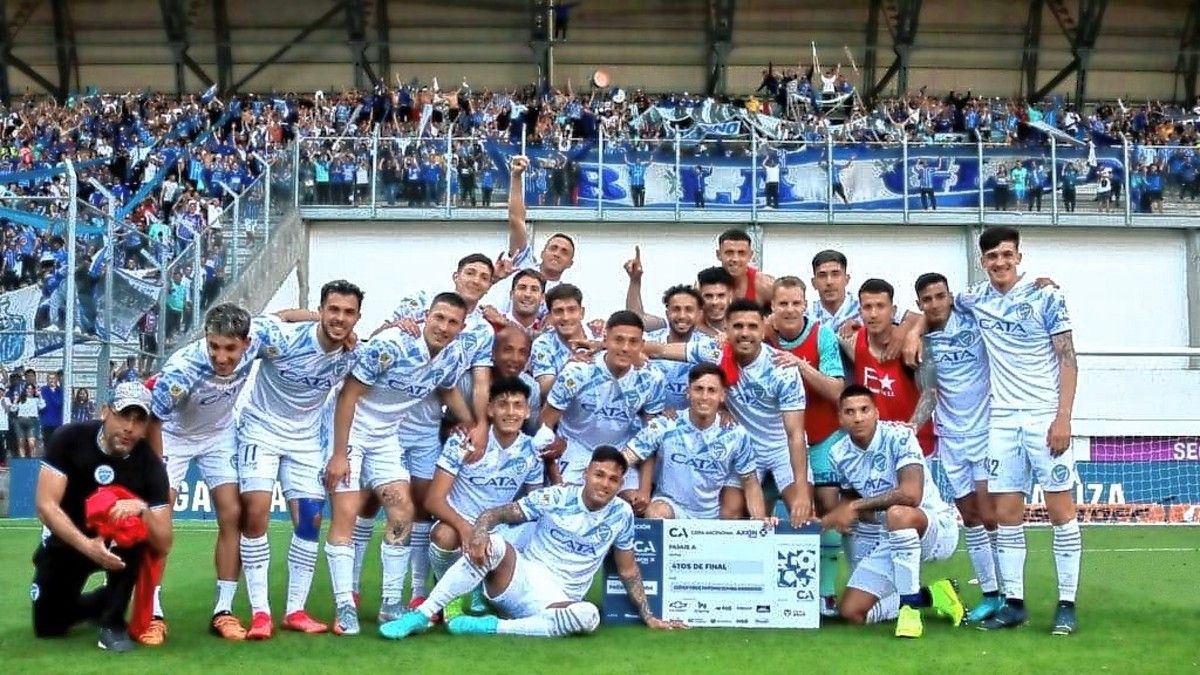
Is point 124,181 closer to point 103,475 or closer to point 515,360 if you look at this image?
point 515,360

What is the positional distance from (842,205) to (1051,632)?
15.8 m

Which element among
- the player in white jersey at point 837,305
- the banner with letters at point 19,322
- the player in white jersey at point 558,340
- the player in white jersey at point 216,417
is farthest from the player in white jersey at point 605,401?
the banner with letters at point 19,322

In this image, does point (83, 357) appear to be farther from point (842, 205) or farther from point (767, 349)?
point (842, 205)

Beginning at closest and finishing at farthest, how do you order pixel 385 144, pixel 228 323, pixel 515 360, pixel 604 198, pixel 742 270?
pixel 228 323 → pixel 515 360 → pixel 742 270 → pixel 385 144 → pixel 604 198

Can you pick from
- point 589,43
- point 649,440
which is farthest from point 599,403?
point 589,43

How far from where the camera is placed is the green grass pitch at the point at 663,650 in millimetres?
6301

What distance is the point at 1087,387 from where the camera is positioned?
21234 mm

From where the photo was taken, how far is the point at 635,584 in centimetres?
764

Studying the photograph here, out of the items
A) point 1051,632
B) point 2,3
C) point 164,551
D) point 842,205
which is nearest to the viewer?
point 164,551

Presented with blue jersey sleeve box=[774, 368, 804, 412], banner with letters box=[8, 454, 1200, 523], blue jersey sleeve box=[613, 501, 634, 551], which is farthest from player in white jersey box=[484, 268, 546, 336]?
banner with letters box=[8, 454, 1200, 523]

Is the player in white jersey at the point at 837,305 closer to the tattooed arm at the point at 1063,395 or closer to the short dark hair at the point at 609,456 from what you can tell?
the tattooed arm at the point at 1063,395

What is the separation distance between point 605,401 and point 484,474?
0.87 m

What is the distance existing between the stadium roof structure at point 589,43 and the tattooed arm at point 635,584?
25808mm

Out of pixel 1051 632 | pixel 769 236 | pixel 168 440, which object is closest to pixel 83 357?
pixel 168 440
